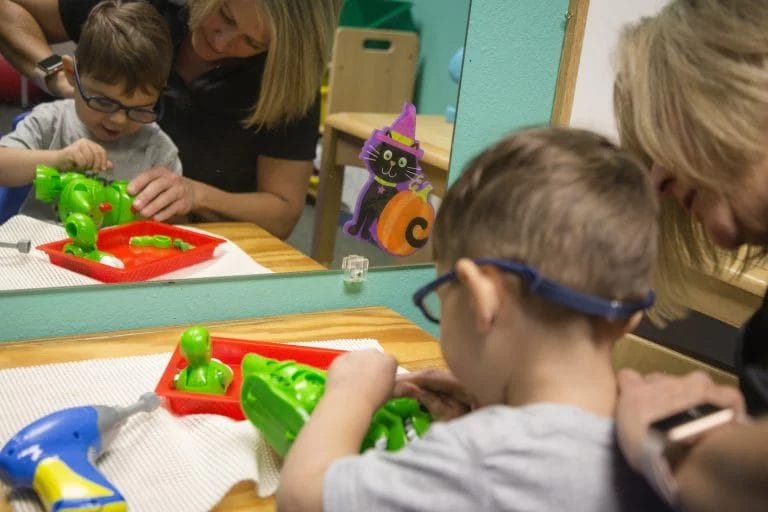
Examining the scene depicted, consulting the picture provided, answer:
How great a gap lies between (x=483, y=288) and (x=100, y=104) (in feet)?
1.50

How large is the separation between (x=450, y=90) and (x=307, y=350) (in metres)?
0.39

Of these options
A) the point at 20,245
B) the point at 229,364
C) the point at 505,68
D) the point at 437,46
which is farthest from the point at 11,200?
the point at 505,68

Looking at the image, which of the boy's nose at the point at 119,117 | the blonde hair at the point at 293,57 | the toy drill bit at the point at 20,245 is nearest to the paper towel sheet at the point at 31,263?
the toy drill bit at the point at 20,245

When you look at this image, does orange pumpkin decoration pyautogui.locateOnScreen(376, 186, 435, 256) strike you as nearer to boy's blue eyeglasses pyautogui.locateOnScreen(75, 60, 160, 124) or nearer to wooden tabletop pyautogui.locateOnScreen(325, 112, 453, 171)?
wooden tabletop pyautogui.locateOnScreen(325, 112, 453, 171)

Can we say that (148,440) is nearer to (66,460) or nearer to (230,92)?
(66,460)

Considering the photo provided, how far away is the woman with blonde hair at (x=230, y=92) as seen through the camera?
724mm

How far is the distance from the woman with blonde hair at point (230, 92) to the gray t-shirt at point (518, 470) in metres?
0.47

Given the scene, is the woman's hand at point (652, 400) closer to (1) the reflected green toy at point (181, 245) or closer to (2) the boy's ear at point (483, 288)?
(2) the boy's ear at point (483, 288)

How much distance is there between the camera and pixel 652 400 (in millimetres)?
451

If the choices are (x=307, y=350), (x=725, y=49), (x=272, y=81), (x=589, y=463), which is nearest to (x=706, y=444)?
(x=589, y=463)

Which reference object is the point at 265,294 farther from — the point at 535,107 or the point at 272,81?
the point at 535,107

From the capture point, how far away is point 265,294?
0.90 meters

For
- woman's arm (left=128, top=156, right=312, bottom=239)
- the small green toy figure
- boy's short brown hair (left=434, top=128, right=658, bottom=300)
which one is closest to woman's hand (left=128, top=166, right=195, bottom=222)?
woman's arm (left=128, top=156, right=312, bottom=239)

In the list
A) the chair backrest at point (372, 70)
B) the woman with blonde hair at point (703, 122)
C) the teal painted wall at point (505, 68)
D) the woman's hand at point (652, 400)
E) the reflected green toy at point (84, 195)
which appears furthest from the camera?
the teal painted wall at point (505, 68)
